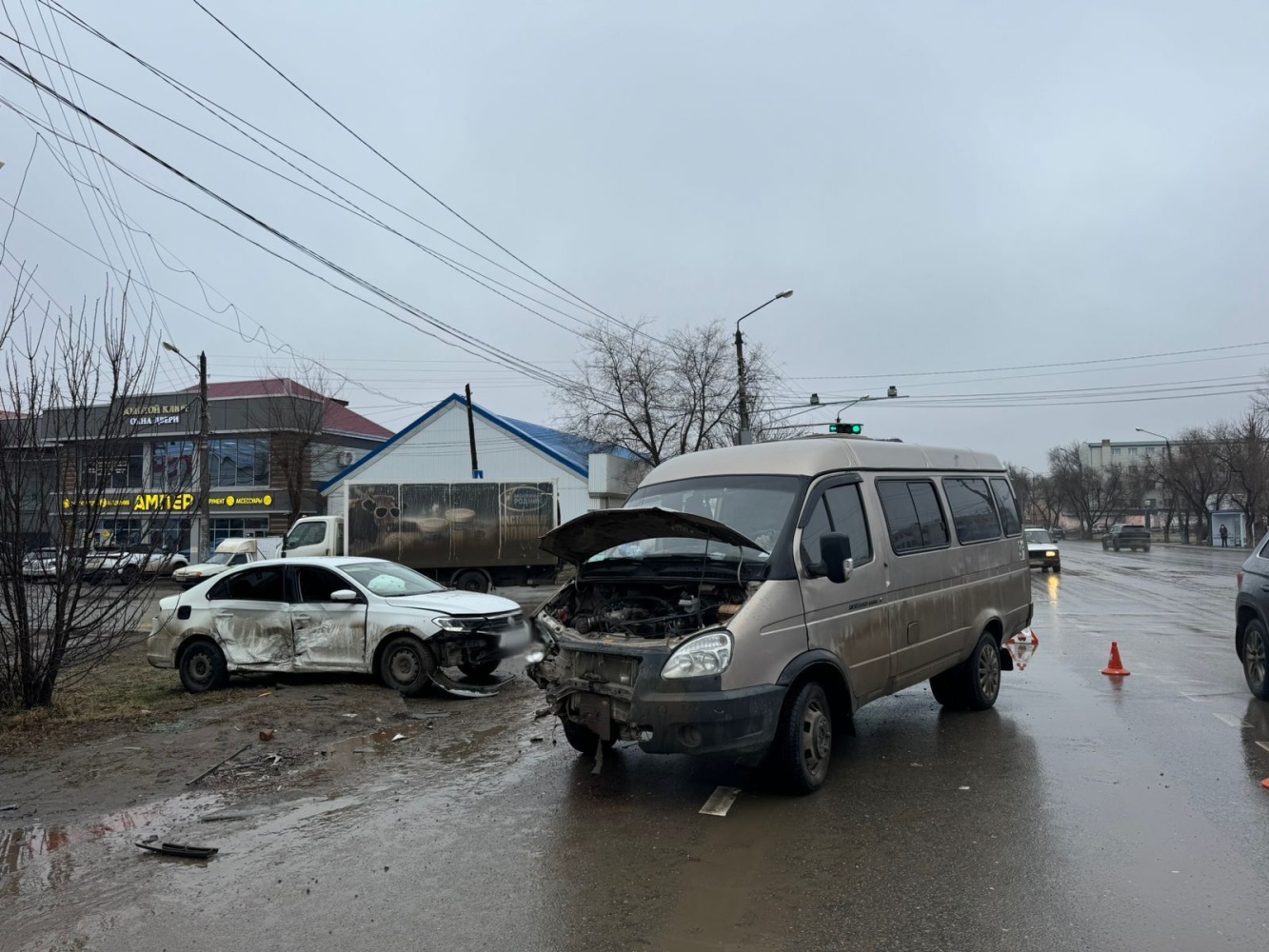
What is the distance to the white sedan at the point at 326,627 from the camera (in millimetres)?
9414

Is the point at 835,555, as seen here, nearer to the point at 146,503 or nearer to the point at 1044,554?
the point at 146,503

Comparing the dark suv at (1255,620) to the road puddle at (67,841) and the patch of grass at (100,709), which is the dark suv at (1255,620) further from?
the patch of grass at (100,709)

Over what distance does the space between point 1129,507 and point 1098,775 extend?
327 ft

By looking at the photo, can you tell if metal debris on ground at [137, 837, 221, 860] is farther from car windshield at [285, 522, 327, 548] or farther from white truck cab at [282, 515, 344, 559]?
car windshield at [285, 522, 327, 548]

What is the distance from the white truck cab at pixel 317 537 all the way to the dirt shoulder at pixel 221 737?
13333 mm

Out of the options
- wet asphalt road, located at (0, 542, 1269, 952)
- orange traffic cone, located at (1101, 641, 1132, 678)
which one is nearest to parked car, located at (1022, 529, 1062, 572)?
orange traffic cone, located at (1101, 641, 1132, 678)

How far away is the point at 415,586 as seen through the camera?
1057cm

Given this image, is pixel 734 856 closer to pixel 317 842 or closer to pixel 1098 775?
pixel 317 842

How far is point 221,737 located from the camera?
292 inches

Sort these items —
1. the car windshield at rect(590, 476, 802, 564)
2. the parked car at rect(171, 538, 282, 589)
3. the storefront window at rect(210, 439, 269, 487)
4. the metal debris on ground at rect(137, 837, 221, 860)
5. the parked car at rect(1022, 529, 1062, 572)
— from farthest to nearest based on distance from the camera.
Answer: the storefront window at rect(210, 439, 269, 487) < the parked car at rect(1022, 529, 1062, 572) < the parked car at rect(171, 538, 282, 589) < the car windshield at rect(590, 476, 802, 564) < the metal debris on ground at rect(137, 837, 221, 860)

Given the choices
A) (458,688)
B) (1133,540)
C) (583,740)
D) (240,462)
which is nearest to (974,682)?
(583,740)

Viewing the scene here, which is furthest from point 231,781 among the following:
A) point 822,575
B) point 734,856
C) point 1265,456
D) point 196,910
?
point 1265,456

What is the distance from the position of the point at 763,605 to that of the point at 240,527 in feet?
141

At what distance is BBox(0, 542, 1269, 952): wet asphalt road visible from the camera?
3750 mm
